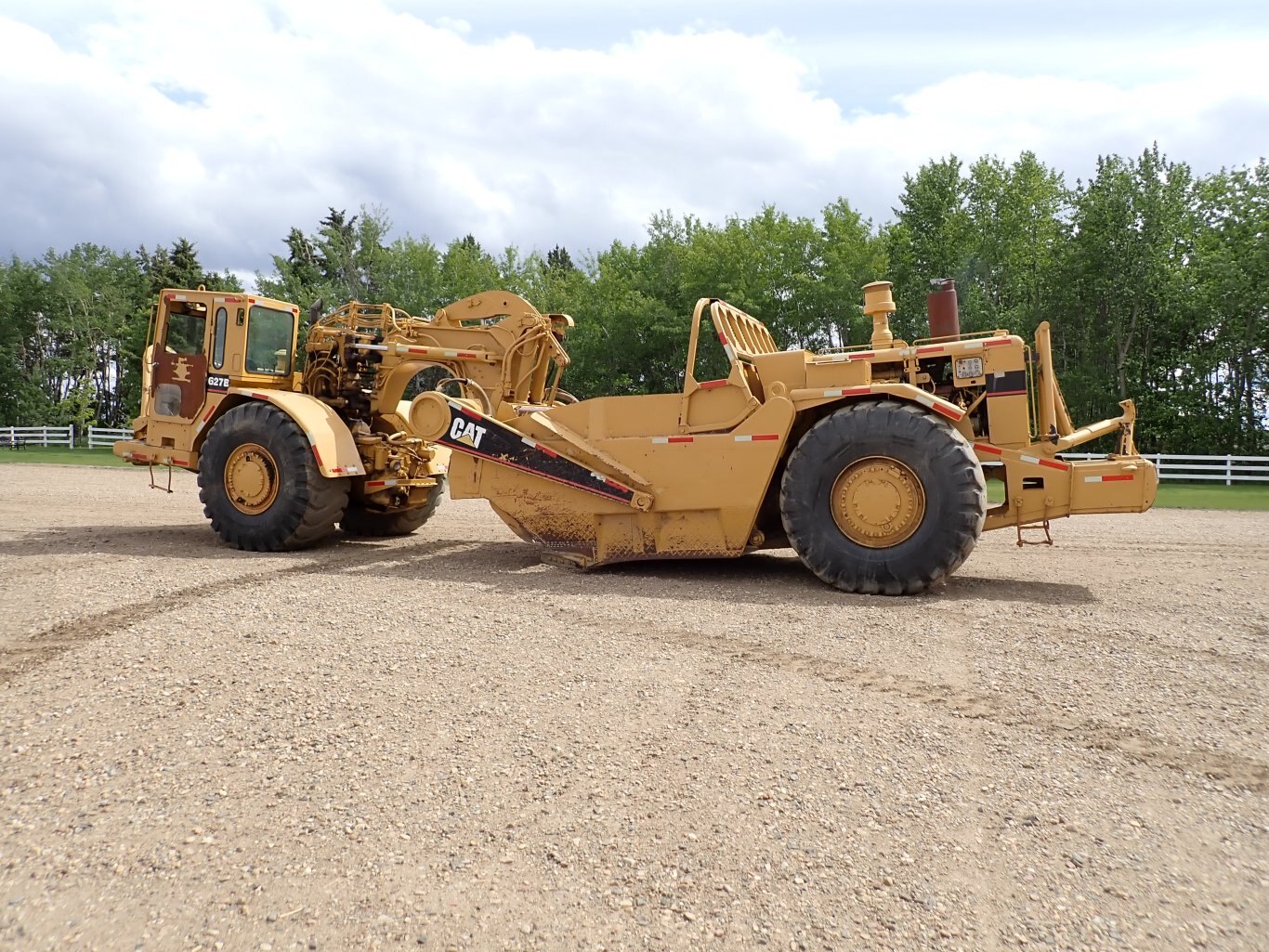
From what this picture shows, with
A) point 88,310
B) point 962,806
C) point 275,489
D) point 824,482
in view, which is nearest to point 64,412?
point 88,310

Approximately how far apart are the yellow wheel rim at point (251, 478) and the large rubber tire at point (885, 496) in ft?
18.5

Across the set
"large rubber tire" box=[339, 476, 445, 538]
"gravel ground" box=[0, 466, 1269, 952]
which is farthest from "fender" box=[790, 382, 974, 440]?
"large rubber tire" box=[339, 476, 445, 538]

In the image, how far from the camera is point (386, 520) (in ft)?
37.6

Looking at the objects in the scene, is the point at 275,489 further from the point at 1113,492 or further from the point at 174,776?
the point at 1113,492

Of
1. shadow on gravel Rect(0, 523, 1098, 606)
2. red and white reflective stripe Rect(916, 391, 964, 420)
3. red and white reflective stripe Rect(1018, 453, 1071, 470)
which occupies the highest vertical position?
red and white reflective stripe Rect(916, 391, 964, 420)

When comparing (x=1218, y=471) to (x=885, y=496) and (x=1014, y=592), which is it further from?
(x=885, y=496)

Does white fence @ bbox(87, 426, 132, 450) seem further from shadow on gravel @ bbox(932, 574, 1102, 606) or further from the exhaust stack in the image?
shadow on gravel @ bbox(932, 574, 1102, 606)

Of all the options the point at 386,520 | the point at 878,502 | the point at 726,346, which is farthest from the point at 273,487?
the point at 878,502

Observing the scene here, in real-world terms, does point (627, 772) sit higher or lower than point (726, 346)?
lower

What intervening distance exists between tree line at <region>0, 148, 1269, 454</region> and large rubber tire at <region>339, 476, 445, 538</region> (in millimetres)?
24174

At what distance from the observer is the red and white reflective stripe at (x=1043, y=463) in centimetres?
739

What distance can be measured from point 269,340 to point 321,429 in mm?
1918

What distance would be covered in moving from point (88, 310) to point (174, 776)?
5841 centimetres

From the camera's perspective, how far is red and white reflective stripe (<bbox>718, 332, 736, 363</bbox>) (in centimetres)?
812
